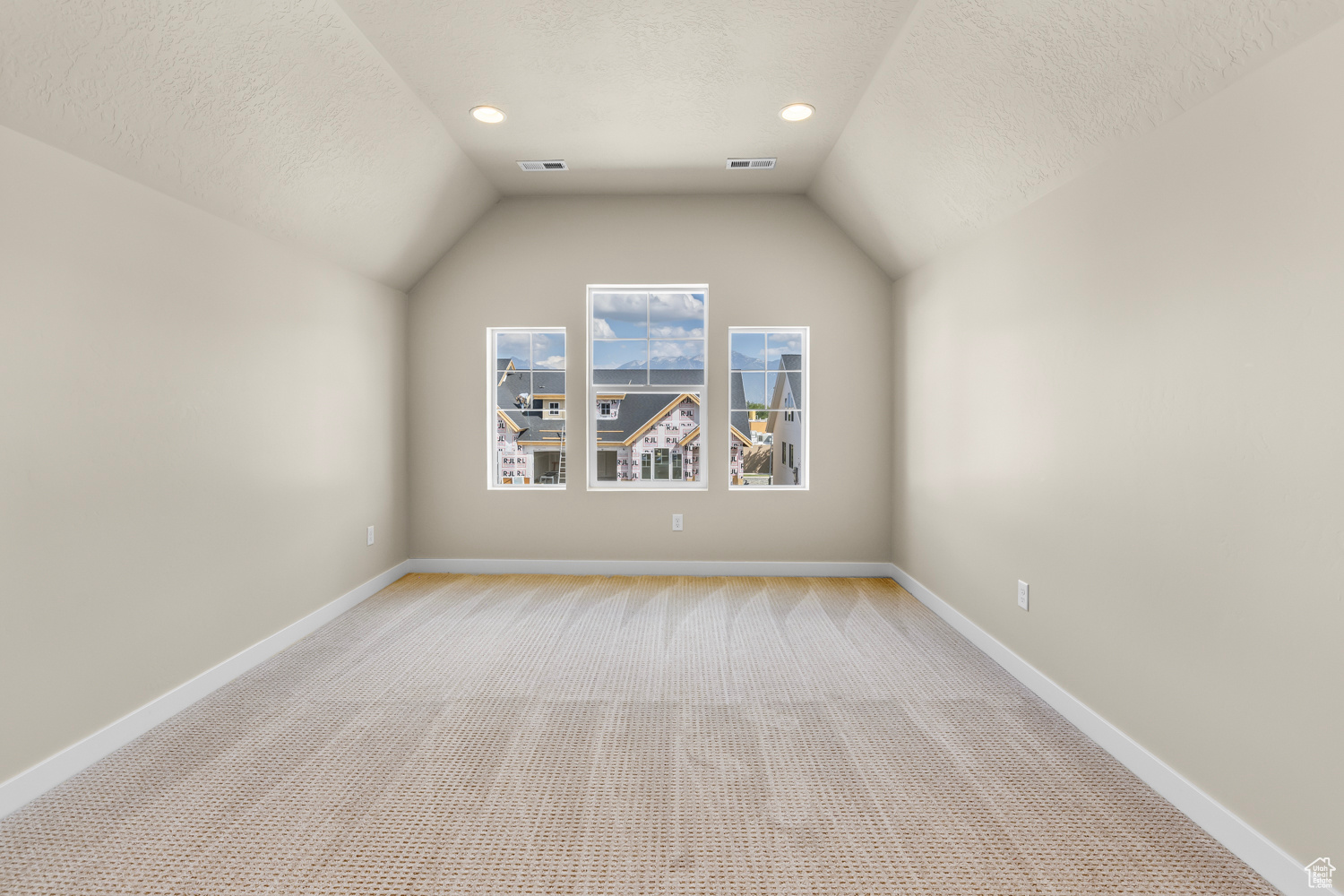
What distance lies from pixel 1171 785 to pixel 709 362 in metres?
3.17

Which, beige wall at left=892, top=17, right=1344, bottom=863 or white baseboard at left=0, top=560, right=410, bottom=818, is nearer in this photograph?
beige wall at left=892, top=17, right=1344, bottom=863

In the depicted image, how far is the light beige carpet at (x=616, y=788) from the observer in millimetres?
1528

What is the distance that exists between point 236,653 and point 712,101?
10.8 feet

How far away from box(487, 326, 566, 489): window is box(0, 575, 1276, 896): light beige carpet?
5.10ft

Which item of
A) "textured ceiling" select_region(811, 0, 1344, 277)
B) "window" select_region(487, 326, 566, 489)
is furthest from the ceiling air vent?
"window" select_region(487, 326, 566, 489)

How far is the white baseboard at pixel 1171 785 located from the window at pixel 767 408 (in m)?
1.76

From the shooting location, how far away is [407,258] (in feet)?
12.8

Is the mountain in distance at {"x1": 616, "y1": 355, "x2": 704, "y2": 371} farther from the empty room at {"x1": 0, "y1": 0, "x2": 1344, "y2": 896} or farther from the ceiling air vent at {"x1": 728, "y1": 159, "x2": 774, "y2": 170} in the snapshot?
the ceiling air vent at {"x1": 728, "y1": 159, "x2": 774, "y2": 170}

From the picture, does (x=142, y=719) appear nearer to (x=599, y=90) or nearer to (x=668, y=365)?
(x=599, y=90)

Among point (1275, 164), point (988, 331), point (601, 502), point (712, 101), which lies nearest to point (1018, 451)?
point (988, 331)

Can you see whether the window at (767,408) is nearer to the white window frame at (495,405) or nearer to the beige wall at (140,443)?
the white window frame at (495,405)

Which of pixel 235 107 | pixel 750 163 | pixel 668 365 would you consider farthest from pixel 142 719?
pixel 750 163

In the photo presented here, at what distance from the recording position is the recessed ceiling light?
2.88m

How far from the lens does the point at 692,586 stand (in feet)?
13.2
